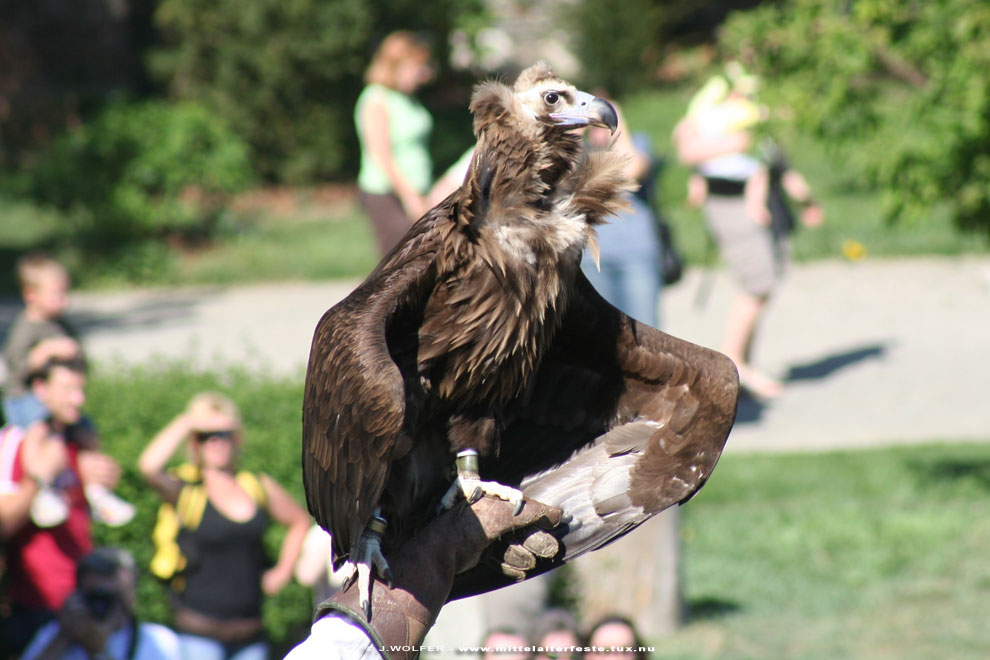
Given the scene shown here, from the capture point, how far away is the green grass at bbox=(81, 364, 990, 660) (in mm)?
7316

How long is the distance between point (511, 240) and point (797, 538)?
19.0ft

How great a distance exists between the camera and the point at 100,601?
585cm

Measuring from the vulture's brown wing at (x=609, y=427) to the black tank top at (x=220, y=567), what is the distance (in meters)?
3.13

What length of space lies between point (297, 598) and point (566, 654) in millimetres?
2519

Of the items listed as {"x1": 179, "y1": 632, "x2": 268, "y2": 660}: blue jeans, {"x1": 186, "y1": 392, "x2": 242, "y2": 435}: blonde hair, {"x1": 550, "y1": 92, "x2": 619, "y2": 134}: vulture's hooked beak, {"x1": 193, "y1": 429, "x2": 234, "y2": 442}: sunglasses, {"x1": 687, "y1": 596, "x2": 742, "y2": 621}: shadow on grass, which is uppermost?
{"x1": 550, "y1": 92, "x2": 619, "y2": 134}: vulture's hooked beak

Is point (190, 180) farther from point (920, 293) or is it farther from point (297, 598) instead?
point (297, 598)

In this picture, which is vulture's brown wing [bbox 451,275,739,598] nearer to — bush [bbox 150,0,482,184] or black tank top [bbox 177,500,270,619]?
black tank top [bbox 177,500,270,619]

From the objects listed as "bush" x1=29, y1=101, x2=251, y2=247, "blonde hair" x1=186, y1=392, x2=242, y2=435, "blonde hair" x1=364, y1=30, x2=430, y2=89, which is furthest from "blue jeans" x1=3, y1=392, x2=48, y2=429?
"bush" x1=29, y1=101, x2=251, y2=247

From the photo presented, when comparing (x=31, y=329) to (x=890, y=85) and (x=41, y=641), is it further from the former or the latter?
(x=890, y=85)

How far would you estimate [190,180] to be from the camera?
19.3 metres

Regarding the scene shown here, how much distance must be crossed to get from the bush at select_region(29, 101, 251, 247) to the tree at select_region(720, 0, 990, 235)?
12.8 meters

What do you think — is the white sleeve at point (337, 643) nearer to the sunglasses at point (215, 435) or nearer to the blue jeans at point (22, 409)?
the sunglasses at point (215, 435)

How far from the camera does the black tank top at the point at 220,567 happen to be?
6.31 m

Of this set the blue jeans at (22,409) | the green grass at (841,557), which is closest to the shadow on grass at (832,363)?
the green grass at (841,557)
